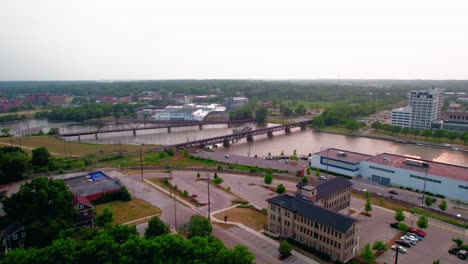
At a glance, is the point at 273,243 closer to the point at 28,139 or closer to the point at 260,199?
the point at 260,199

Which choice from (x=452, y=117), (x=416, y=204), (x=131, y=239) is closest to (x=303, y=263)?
(x=131, y=239)

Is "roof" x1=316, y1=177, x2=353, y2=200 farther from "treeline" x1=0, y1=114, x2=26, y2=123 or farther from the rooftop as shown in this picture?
"treeline" x1=0, y1=114, x2=26, y2=123

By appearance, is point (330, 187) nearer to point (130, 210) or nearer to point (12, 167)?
point (130, 210)

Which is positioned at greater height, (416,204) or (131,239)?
(131,239)

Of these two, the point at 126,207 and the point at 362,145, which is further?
the point at 362,145

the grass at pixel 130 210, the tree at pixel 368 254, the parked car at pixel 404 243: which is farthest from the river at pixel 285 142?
the tree at pixel 368 254

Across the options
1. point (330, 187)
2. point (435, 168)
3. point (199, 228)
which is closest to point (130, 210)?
point (199, 228)
